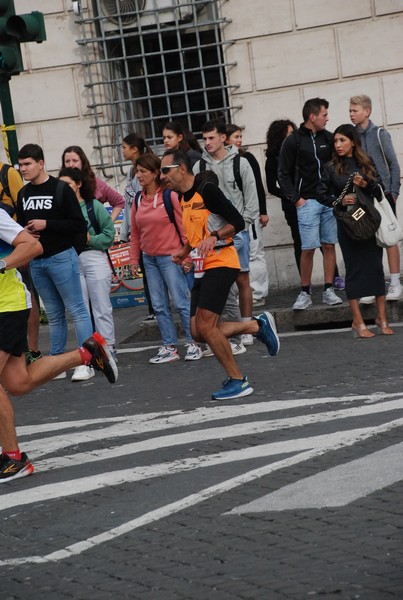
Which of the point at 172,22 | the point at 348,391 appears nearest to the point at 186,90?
the point at 172,22

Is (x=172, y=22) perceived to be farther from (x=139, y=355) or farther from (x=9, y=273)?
(x=9, y=273)

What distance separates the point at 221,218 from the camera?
9289 mm

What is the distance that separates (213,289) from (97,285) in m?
2.08

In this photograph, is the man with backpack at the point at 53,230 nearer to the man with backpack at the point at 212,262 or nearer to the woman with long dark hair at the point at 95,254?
the woman with long dark hair at the point at 95,254

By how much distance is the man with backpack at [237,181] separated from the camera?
11.1 m

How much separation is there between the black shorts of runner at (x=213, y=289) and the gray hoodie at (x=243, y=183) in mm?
1909

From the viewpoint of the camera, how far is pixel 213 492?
248 inches

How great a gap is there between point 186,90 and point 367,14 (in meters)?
2.18

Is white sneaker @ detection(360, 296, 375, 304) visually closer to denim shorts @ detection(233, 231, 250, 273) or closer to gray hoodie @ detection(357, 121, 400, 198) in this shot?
gray hoodie @ detection(357, 121, 400, 198)

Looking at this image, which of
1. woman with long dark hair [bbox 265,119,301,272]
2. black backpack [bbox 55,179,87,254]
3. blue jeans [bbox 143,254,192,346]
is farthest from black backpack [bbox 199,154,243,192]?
woman with long dark hair [bbox 265,119,301,272]

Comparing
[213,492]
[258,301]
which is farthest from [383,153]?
[213,492]

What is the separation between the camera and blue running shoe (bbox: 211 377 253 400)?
905 cm

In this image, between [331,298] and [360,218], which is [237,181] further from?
[331,298]

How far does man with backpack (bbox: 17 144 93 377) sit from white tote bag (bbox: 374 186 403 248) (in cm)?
247
